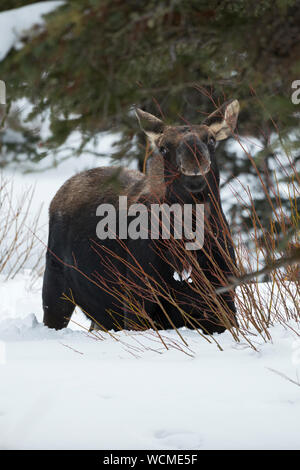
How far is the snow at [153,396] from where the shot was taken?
2629 mm

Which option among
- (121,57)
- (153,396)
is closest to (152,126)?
(121,57)

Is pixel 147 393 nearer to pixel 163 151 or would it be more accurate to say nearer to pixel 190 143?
pixel 190 143

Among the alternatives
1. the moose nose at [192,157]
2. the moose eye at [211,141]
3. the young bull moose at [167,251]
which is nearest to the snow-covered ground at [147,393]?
the young bull moose at [167,251]

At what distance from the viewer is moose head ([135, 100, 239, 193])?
14.4 ft

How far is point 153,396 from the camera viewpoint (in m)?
3.08

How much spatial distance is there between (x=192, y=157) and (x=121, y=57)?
1.73m

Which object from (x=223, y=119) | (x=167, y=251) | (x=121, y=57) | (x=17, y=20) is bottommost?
(x=167, y=251)

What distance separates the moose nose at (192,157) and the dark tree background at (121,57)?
1287 mm

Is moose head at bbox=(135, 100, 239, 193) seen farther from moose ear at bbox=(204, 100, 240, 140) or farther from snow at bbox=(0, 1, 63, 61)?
snow at bbox=(0, 1, 63, 61)

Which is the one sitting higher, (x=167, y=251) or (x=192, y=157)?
(x=192, y=157)

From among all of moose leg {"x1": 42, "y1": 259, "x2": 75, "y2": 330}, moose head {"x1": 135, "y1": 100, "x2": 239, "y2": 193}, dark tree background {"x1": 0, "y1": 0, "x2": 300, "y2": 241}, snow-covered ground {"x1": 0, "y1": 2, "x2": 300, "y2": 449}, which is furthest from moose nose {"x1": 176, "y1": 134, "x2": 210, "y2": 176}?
moose leg {"x1": 42, "y1": 259, "x2": 75, "y2": 330}

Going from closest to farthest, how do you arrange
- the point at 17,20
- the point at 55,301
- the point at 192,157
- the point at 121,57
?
1. the point at 17,20
2. the point at 121,57
3. the point at 192,157
4. the point at 55,301

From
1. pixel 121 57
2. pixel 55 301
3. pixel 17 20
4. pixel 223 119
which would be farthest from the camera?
pixel 55 301
